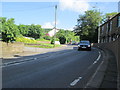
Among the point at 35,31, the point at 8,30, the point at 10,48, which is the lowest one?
the point at 10,48

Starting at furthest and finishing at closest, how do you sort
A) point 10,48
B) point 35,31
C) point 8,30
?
point 35,31
point 10,48
point 8,30

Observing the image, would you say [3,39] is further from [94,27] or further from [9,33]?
[94,27]

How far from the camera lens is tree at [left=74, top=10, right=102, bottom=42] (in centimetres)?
7194

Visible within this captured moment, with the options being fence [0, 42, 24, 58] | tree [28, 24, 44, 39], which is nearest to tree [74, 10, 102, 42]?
tree [28, 24, 44, 39]

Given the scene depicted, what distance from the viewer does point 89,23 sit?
245 ft

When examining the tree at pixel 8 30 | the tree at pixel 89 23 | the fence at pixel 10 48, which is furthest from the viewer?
the tree at pixel 89 23

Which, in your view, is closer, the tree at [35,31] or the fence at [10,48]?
the fence at [10,48]

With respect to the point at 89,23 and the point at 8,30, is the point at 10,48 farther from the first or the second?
the point at 89,23

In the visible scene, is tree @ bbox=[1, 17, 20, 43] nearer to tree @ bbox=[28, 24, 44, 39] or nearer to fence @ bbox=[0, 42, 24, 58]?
fence @ bbox=[0, 42, 24, 58]

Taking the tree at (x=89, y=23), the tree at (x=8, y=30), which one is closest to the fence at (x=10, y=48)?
the tree at (x=8, y=30)

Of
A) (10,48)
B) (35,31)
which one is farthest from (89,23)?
(10,48)

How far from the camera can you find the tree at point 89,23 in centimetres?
7194

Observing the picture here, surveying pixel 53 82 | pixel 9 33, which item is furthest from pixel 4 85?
pixel 9 33

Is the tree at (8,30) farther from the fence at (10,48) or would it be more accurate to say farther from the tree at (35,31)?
the tree at (35,31)
